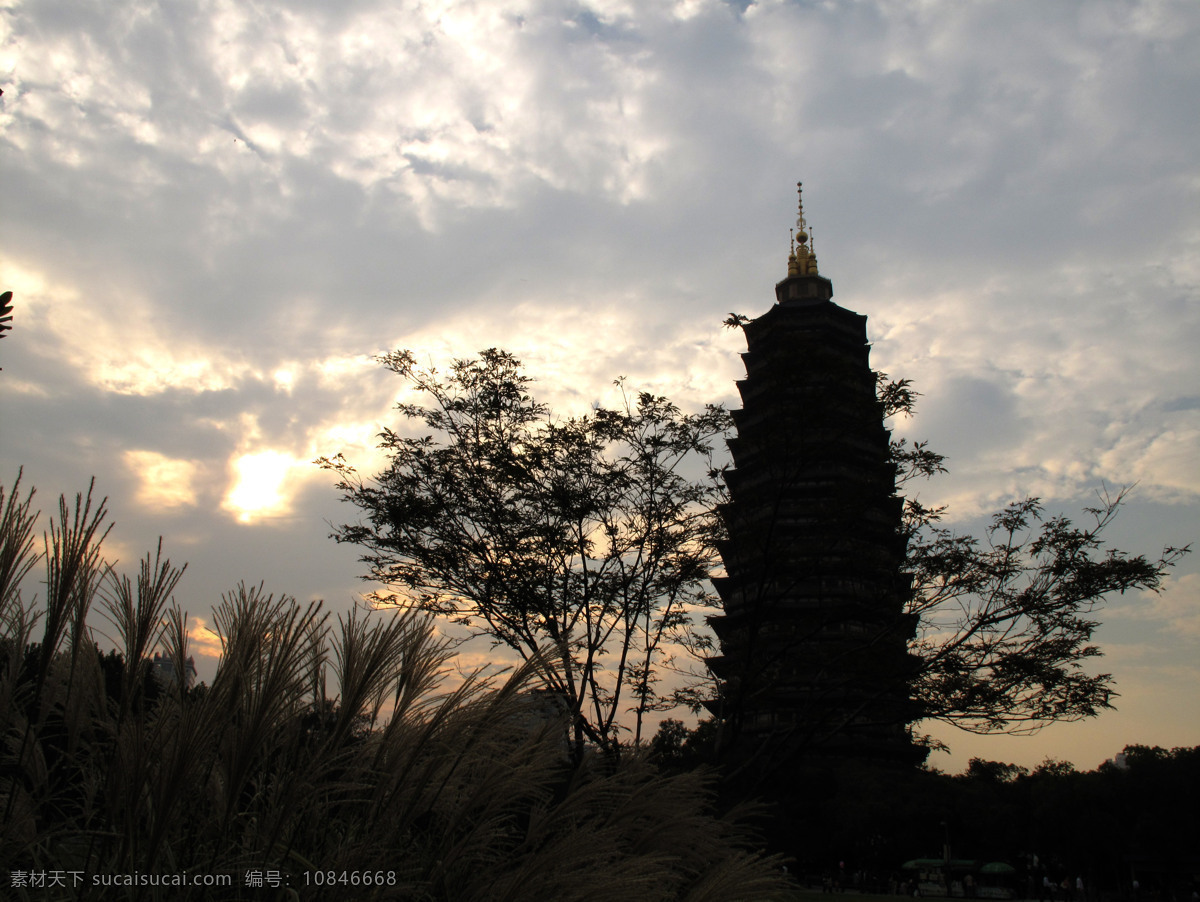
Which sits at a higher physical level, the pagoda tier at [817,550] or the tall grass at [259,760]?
the pagoda tier at [817,550]

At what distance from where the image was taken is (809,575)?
10117 mm

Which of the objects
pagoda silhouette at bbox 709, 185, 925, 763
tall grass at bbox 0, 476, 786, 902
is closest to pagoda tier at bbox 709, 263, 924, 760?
pagoda silhouette at bbox 709, 185, 925, 763

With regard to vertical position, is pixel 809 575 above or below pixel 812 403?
below

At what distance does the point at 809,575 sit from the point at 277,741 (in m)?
8.71

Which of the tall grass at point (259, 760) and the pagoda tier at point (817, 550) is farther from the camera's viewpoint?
the pagoda tier at point (817, 550)

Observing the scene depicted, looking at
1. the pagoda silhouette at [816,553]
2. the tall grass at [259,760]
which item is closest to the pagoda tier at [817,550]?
the pagoda silhouette at [816,553]

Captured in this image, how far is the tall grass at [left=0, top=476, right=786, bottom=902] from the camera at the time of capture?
1.58 m

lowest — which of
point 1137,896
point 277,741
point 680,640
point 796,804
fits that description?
point 1137,896

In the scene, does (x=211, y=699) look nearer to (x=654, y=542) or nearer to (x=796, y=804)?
(x=654, y=542)

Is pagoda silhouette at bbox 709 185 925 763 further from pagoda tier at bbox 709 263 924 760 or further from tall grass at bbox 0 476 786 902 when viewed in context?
tall grass at bbox 0 476 786 902

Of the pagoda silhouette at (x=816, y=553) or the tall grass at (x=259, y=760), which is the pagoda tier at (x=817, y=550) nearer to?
the pagoda silhouette at (x=816, y=553)

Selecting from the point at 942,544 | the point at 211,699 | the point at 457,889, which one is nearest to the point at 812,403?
the point at 942,544

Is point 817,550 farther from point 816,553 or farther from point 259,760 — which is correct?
point 259,760

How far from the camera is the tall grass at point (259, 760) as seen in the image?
62.4 inches
